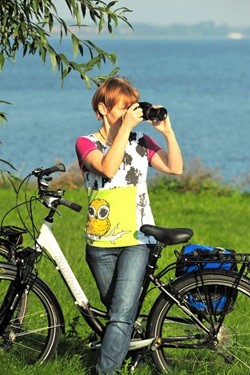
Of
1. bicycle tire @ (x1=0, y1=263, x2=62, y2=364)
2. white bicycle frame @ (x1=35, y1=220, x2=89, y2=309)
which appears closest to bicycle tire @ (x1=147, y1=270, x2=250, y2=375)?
white bicycle frame @ (x1=35, y1=220, x2=89, y2=309)

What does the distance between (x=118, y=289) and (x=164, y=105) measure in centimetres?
6453

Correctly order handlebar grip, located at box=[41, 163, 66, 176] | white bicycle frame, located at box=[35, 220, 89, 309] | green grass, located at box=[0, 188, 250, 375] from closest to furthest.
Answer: handlebar grip, located at box=[41, 163, 66, 176], white bicycle frame, located at box=[35, 220, 89, 309], green grass, located at box=[0, 188, 250, 375]

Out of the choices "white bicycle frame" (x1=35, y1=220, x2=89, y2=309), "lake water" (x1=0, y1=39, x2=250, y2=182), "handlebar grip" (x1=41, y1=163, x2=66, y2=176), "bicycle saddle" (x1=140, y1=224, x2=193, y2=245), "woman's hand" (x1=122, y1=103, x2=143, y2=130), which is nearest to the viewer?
"woman's hand" (x1=122, y1=103, x2=143, y2=130)

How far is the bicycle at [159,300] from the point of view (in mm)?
5582

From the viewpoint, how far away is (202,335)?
5.68 meters

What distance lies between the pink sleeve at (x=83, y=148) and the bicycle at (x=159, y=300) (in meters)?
0.14

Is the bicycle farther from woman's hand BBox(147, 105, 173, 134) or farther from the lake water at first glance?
the lake water

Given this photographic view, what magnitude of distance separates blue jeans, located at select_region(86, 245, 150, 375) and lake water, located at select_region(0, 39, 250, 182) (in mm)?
740

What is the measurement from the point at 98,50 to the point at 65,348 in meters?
2.04

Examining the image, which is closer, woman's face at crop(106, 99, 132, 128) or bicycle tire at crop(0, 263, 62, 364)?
woman's face at crop(106, 99, 132, 128)

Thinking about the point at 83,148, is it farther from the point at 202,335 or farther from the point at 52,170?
the point at 202,335

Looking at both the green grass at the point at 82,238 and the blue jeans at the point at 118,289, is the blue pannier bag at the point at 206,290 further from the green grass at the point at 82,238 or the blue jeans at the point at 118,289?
the green grass at the point at 82,238

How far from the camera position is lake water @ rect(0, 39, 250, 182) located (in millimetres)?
36094

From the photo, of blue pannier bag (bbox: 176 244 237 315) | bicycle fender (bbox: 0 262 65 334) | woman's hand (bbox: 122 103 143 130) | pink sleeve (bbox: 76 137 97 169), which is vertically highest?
woman's hand (bbox: 122 103 143 130)
